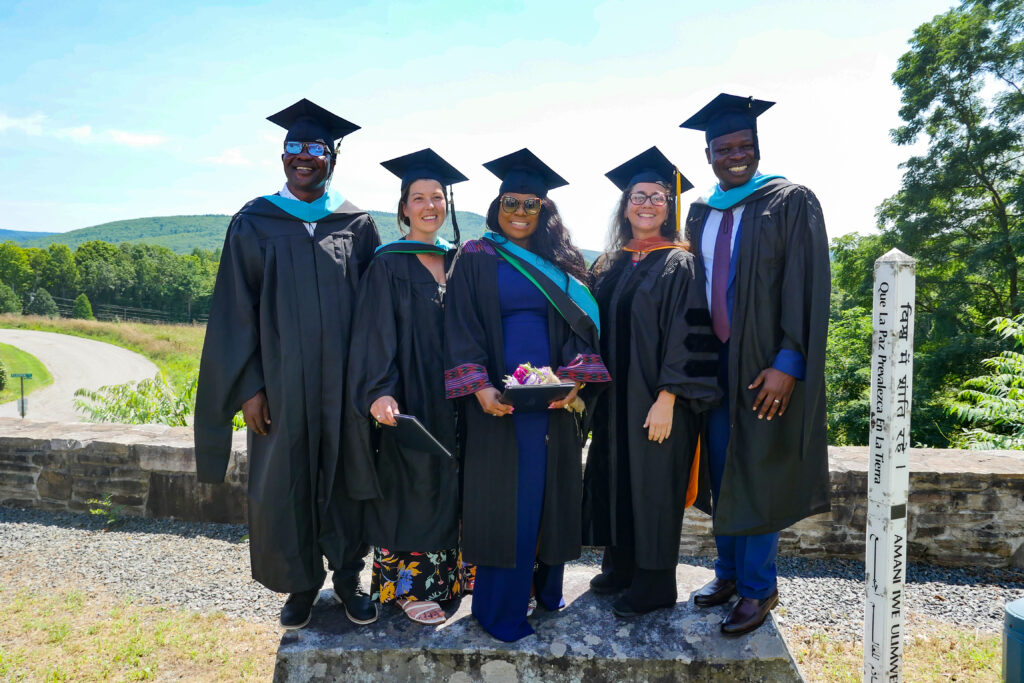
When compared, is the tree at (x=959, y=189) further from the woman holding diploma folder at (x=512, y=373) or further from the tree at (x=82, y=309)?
the tree at (x=82, y=309)

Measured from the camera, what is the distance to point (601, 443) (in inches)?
118

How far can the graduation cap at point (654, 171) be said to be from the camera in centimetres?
293

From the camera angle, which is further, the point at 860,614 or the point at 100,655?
the point at 860,614

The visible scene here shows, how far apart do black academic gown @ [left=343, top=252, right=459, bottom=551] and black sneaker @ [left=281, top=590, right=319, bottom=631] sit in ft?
1.32

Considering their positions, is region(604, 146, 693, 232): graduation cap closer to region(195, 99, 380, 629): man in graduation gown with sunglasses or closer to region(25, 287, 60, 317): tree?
region(195, 99, 380, 629): man in graduation gown with sunglasses

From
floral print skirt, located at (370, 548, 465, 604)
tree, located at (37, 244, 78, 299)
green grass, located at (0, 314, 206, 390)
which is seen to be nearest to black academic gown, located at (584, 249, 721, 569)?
floral print skirt, located at (370, 548, 465, 604)

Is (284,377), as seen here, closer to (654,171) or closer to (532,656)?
(532,656)

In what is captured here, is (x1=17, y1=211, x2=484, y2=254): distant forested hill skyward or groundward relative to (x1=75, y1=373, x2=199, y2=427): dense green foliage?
skyward

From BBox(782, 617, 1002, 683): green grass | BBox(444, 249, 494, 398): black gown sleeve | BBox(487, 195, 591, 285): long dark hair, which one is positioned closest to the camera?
BBox(444, 249, 494, 398): black gown sleeve

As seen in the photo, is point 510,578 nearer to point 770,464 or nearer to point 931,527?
point 770,464

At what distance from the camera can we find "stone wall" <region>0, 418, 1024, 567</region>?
4312 millimetres

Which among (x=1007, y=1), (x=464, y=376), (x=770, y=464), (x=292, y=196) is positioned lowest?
(x=770, y=464)

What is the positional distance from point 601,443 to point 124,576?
3460 mm

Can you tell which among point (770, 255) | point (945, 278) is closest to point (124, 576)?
point (770, 255)
